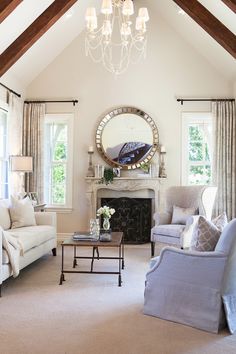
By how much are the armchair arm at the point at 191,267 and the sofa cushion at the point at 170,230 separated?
202cm

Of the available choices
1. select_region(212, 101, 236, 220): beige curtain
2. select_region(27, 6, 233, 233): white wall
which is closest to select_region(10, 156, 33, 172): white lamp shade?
select_region(27, 6, 233, 233): white wall

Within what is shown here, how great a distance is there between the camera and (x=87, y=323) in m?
3.12

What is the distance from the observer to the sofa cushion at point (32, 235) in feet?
14.8

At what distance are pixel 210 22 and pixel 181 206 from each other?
9.44 feet

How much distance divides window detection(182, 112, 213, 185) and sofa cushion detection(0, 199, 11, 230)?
11.2 feet

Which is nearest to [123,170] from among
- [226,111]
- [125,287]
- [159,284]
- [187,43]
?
[226,111]

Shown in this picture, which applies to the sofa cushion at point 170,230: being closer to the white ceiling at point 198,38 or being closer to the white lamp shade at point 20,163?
the white lamp shade at point 20,163

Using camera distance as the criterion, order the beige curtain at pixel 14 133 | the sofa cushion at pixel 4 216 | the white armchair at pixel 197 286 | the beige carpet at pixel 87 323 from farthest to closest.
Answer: the beige curtain at pixel 14 133, the sofa cushion at pixel 4 216, the white armchair at pixel 197 286, the beige carpet at pixel 87 323

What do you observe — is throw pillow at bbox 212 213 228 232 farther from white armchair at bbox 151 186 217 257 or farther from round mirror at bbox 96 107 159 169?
round mirror at bbox 96 107 159 169

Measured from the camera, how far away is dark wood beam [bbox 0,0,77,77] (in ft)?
19.0

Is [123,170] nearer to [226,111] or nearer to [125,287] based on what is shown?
[226,111]

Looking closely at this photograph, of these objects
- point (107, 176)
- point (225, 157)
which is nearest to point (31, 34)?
point (107, 176)

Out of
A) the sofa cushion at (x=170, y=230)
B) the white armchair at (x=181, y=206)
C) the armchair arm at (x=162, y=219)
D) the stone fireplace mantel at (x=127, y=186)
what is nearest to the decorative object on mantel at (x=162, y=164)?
the stone fireplace mantel at (x=127, y=186)

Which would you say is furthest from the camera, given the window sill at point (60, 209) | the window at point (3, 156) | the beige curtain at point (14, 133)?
the window sill at point (60, 209)
